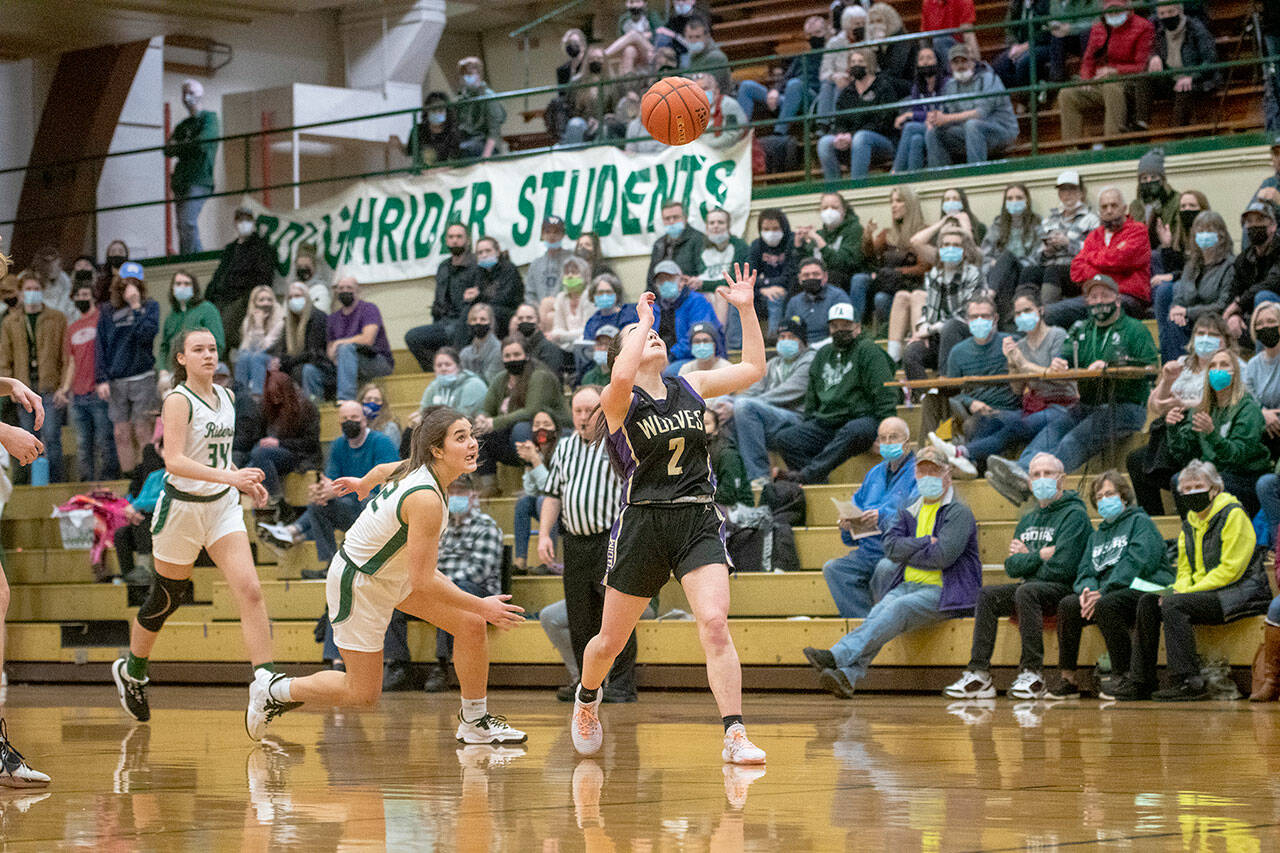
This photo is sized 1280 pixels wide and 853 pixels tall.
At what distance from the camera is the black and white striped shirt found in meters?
9.63

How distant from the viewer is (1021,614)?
1008cm

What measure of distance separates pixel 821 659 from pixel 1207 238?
4453 mm

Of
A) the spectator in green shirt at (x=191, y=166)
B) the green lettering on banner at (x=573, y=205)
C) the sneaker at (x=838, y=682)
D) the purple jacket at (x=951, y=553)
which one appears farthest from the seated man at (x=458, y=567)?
the spectator in green shirt at (x=191, y=166)

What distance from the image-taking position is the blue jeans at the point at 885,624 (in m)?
10.1

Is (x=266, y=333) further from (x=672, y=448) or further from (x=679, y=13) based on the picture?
(x=672, y=448)

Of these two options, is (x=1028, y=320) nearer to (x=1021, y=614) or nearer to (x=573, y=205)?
(x=1021, y=614)

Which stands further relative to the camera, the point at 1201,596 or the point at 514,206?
the point at 514,206

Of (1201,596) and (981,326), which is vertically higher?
(981,326)

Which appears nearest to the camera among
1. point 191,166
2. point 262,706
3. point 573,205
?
point 262,706

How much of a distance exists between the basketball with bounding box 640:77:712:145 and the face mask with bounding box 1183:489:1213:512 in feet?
12.0

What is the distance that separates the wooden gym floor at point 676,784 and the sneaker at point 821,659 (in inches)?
39.0

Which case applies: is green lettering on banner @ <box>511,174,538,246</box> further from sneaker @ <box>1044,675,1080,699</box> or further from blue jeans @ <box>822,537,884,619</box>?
sneaker @ <box>1044,675,1080,699</box>

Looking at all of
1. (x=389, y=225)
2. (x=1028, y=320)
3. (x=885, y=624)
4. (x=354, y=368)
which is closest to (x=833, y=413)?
(x=1028, y=320)

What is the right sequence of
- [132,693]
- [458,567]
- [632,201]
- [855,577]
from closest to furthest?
1. [132,693]
2. [855,577]
3. [458,567]
4. [632,201]
